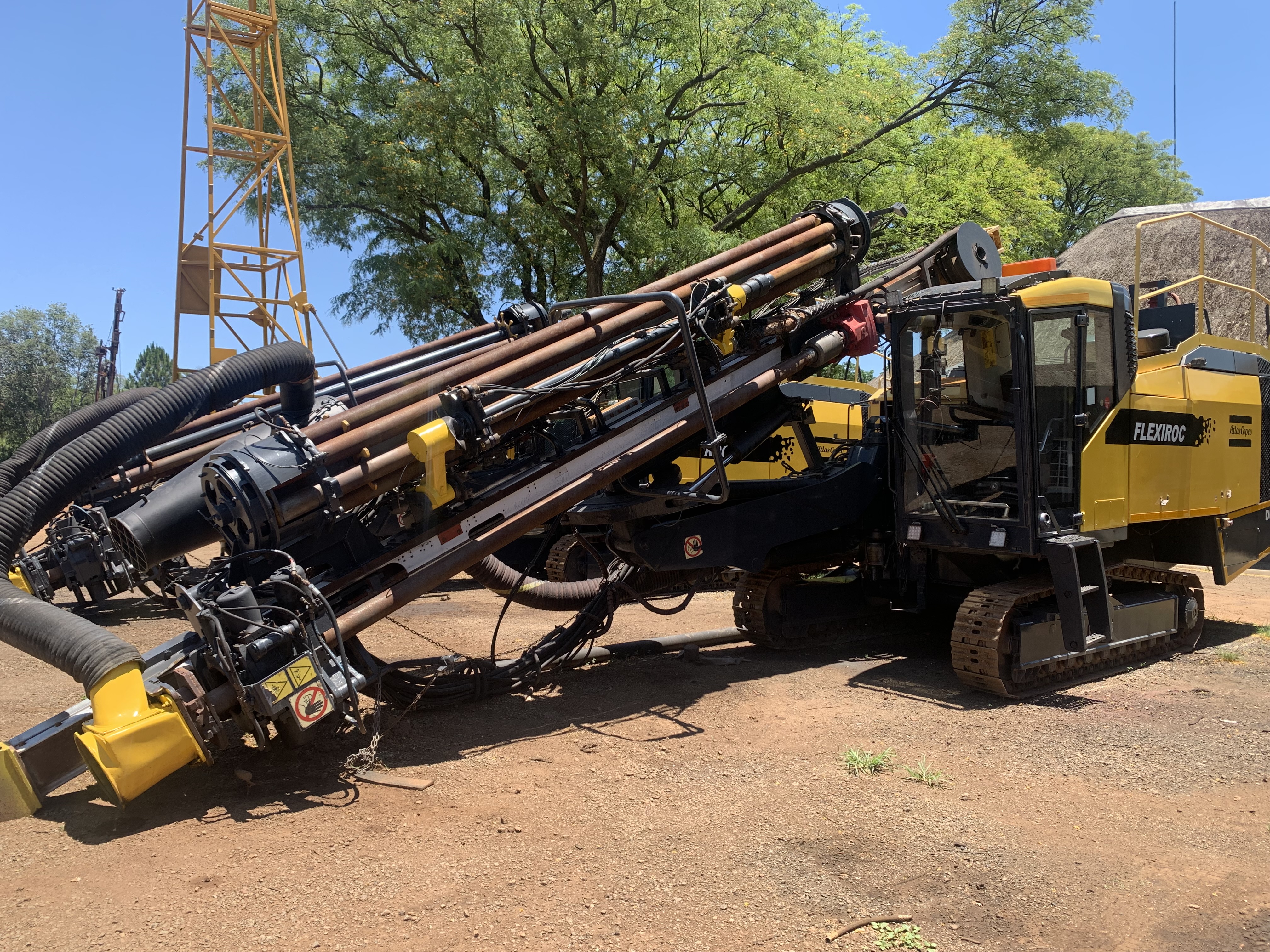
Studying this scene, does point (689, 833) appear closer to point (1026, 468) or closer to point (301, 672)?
point (301, 672)

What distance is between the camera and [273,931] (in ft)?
11.6

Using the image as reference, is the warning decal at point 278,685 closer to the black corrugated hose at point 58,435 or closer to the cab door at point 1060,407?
the black corrugated hose at point 58,435

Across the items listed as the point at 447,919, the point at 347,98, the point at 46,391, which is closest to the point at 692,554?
the point at 447,919

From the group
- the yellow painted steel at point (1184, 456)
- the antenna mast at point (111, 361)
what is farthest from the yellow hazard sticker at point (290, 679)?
the antenna mast at point (111, 361)

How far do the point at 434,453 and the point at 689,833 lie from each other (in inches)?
94.3

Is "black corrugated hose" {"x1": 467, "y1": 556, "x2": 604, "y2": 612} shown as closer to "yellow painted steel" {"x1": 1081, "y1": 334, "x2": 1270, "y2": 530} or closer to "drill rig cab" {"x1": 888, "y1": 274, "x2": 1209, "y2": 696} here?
"drill rig cab" {"x1": 888, "y1": 274, "x2": 1209, "y2": 696}

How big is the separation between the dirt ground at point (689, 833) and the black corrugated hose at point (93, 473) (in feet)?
2.61

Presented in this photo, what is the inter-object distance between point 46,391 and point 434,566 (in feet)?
160

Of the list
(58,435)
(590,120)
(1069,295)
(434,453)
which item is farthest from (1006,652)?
(590,120)

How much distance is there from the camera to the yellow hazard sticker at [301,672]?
474cm

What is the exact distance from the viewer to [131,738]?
4.40 m

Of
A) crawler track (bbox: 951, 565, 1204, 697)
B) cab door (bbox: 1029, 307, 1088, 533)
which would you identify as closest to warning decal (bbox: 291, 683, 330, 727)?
crawler track (bbox: 951, 565, 1204, 697)

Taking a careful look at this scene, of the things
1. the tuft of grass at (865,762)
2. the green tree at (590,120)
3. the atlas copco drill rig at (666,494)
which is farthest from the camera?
the green tree at (590,120)

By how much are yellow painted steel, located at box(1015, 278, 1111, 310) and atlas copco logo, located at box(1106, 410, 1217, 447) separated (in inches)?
35.0
